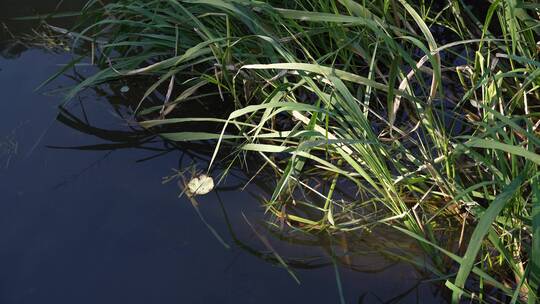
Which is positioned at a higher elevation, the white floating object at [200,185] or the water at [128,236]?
the white floating object at [200,185]

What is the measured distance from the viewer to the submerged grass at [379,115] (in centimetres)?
129

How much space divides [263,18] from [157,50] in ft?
1.10

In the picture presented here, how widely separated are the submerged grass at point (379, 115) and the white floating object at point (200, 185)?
0.28ft

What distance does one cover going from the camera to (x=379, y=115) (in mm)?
1669

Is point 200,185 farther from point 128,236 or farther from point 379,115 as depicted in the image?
point 379,115

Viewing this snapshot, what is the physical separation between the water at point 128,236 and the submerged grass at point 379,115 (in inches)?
3.1

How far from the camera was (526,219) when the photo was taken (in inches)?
47.5

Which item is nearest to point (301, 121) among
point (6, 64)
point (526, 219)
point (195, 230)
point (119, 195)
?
point (195, 230)

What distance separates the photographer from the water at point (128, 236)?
135 centimetres

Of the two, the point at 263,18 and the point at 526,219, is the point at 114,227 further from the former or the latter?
the point at 526,219

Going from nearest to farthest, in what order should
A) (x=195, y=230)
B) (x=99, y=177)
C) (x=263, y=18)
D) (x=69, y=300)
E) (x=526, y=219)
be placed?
(x=526, y=219) < (x=69, y=300) < (x=195, y=230) < (x=99, y=177) < (x=263, y=18)

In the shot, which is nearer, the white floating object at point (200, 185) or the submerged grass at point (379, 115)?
the submerged grass at point (379, 115)

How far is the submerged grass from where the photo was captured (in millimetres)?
1288

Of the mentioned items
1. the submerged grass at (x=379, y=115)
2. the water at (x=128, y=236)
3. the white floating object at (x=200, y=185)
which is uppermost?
the submerged grass at (x=379, y=115)
